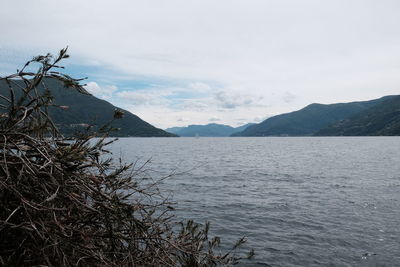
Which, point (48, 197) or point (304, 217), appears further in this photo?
point (304, 217)

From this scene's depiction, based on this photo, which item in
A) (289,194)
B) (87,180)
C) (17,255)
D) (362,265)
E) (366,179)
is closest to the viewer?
(17,255)

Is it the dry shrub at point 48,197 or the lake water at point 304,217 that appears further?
the lake water at point 304,217

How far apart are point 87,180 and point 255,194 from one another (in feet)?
86.8

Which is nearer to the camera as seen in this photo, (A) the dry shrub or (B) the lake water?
(A) the dry shrub

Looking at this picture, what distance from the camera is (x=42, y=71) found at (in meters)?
3.32

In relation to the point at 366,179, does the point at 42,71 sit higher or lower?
higher

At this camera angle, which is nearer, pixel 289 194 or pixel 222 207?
pixel 222 207

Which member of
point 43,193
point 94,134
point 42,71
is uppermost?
point 42,71

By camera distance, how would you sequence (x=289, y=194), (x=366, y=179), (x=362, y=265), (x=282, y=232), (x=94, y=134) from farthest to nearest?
A: (x=366, y=179), (x=289, y=194), (x=282, y=232), (x=362, y=265), (x=94, y=134)

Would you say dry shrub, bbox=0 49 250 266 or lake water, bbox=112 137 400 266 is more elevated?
dry shrub, bbox=0 49 250 266

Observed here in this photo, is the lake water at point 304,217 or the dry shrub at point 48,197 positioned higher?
the dry shrub at point 48,197

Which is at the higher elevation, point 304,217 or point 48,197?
point 48,197

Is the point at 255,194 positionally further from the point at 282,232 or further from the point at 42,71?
the point at 42,71

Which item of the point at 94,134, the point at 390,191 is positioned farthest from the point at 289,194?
the point at 94,134
